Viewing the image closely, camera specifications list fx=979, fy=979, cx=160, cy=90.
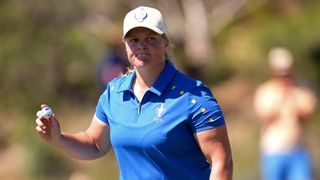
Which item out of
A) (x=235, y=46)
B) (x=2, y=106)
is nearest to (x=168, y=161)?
(x=2, y=106)

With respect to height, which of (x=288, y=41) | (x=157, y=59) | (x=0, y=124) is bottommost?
(x=0, y=124)

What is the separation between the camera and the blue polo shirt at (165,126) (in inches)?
181

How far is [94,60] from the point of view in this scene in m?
19.5

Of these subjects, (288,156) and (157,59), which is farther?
(288,156)

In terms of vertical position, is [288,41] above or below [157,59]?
below

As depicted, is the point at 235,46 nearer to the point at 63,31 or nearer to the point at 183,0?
the point at 183,0

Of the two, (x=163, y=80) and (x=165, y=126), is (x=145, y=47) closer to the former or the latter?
(x=163, y=80)

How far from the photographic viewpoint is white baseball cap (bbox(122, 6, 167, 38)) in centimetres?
457

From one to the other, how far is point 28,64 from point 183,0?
6091 millimetres

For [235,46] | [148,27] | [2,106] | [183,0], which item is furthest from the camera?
[183,0]

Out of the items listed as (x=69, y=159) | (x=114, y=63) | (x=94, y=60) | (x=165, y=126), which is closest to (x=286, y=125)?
(x=114, y=63)

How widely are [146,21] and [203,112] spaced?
50 cm

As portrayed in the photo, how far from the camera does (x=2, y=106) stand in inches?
701

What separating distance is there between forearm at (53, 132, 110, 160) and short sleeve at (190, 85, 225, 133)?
0.73m
